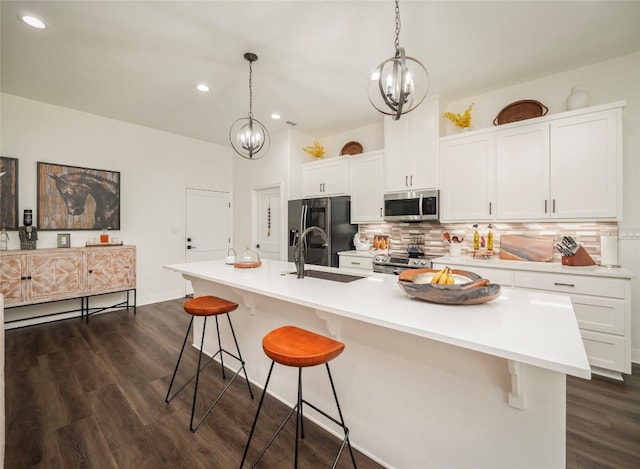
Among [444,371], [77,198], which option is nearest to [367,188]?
[444,371]

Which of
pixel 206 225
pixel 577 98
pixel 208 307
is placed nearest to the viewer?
pixel 208 307

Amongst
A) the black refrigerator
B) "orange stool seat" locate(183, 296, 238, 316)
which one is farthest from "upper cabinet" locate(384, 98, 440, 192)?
"orange stool seat" locate(183, 296, 238, 316)

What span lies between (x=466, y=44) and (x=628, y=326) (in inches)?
108

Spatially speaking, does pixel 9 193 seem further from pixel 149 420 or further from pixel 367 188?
pixel 367 188

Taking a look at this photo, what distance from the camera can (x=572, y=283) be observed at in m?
2.53

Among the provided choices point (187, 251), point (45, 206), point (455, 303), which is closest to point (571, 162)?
point (455, 303)

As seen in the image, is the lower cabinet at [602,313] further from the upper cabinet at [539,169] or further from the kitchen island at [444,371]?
the kitchen island at [444,371]

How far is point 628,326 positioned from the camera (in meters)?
2.35

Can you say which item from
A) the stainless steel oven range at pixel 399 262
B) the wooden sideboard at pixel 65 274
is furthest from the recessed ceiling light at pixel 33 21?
the stainless steel oven range at pixel 399 262

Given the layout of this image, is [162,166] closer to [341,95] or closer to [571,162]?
[341,95]

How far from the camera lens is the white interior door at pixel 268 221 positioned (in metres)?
5.23

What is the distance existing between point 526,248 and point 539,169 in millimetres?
856

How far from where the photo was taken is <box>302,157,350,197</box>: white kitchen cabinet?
14.5 ft

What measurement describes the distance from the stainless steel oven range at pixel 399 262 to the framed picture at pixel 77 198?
3945 mm
